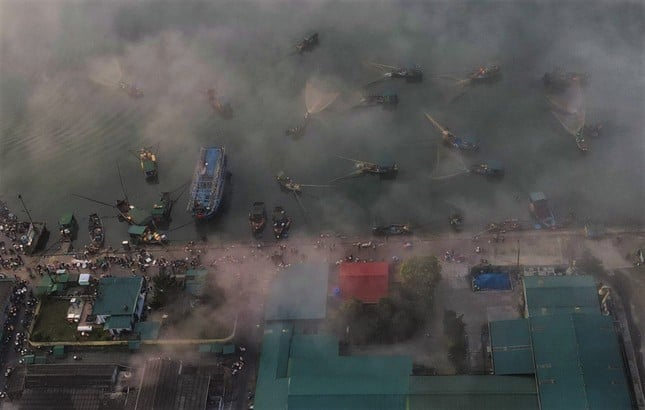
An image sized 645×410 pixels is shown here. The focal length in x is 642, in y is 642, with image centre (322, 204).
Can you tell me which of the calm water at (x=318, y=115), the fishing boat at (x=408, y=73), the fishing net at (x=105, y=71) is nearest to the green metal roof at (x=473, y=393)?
the calm water at (x=318, y=115)

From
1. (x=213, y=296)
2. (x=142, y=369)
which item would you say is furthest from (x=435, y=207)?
(x=142, y=369)

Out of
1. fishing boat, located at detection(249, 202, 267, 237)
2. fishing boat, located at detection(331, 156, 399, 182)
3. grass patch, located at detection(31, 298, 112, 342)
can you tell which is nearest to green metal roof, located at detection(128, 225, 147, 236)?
grass patch, located at detection(31, 298, 112, 342)

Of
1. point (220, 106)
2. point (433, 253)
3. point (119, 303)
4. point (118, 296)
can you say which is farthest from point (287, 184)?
point (119, 303)

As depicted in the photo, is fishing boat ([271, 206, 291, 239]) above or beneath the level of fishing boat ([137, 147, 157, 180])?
beneath

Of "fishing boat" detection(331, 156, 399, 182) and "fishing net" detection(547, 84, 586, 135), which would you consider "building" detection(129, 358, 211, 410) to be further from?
"fishing net" detection(547, 84, 586, 135)

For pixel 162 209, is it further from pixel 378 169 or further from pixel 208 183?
pixel 378 169

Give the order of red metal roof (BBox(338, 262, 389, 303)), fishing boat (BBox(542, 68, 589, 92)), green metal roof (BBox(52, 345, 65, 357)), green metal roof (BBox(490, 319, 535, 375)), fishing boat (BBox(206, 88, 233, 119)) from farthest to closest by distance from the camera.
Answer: fishing boat (BBox(206, 88, 233, 119))
fishing boat (BBox(542, 68, 589, 92))
green metal roof (BBox(52, 345, 65, 357))
red metal roof (BBox(338, 262, 389, 303))
green metal roof (BBox(490, 319, 535, 375))

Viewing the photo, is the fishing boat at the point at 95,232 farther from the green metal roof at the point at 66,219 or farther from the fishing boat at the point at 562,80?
the fishing boat at the point at 562,80
